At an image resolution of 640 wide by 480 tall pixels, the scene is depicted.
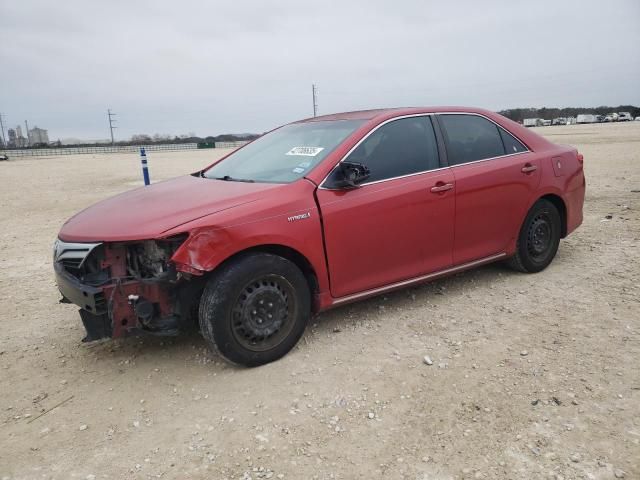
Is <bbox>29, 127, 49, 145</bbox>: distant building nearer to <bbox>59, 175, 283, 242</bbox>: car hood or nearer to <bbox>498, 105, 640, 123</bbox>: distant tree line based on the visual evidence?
<bbox>498, 105, 640, 123</bbox>: distant tree line

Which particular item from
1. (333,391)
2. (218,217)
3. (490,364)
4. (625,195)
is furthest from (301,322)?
(625,195)

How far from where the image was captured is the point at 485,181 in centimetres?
423

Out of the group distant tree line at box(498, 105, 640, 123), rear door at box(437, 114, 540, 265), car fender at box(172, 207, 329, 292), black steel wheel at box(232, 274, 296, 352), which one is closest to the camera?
car fender at box(172, 207, 329, 292)

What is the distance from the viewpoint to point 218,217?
3.08 m

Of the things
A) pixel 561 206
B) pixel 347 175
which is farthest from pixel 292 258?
pixel 561 206

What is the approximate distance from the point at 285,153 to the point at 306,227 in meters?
0.94

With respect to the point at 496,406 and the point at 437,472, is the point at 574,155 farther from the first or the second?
the point at 437,472

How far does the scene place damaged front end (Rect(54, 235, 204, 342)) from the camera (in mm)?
3031

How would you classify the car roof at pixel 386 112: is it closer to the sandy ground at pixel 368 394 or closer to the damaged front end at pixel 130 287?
the sandy ground at pixel 368 394

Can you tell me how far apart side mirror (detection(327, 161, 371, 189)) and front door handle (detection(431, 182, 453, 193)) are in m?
0.70

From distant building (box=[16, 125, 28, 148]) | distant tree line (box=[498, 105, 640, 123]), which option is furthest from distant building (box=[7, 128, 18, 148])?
distant tree line (box=[498, 105, 640, 123])

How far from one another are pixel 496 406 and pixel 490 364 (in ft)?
1.56

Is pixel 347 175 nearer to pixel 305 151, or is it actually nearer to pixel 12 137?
pixel 305 151

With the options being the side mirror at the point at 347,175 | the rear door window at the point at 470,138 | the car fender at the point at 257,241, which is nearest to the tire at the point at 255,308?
the car fender at the point at 257,241
